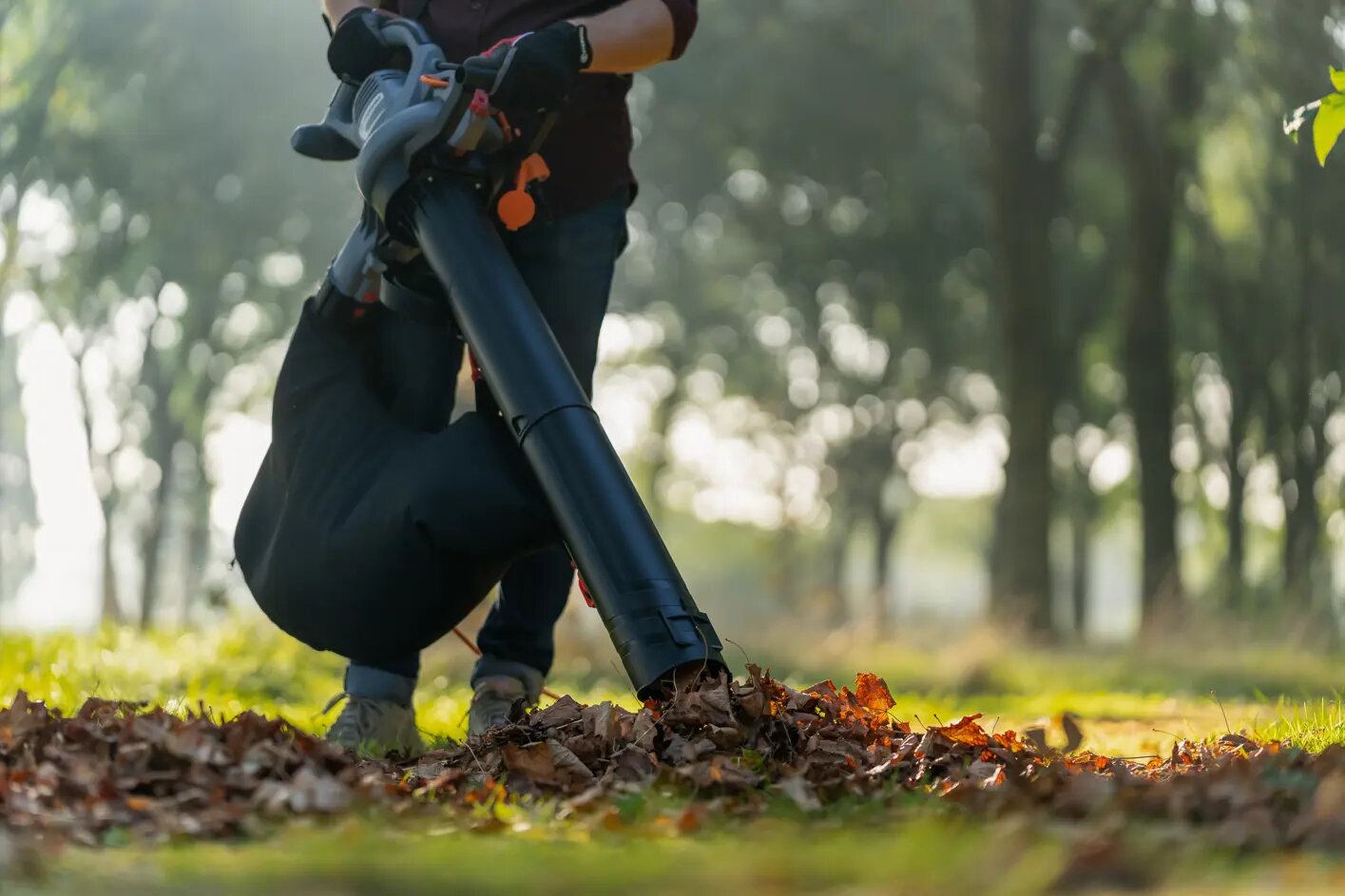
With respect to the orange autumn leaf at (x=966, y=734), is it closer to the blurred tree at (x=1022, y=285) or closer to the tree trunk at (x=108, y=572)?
the blurred tree at (x=1022, y=285)

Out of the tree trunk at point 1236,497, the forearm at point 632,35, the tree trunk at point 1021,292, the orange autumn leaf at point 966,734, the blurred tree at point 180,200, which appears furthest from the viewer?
the tree trunk at point 1236,497

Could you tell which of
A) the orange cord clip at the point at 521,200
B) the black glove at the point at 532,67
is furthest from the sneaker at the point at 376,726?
the black glove at the point at 532,67

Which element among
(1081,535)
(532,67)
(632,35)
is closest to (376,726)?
(532,67)

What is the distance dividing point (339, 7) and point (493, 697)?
173 cm

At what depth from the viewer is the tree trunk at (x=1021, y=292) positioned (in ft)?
39.6

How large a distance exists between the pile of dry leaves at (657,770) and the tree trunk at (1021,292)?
9.31m

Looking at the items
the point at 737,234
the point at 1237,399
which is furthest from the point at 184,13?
the point at 1237,399

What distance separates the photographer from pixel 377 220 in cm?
323

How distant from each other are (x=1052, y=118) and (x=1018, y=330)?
Result: 18.4ft

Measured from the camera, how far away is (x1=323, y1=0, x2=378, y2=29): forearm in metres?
3.58

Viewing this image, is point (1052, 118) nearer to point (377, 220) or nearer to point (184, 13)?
point (184, 13)

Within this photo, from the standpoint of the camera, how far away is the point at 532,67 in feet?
9.92

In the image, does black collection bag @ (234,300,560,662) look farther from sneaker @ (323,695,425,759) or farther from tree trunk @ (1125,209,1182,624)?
tree trunk @ (1125,209,1182,624)

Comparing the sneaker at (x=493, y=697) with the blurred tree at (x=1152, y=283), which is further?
the blurred tree at (x=1152, y=283)
